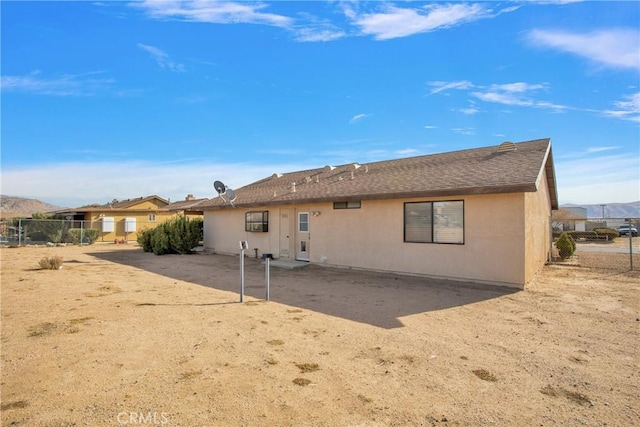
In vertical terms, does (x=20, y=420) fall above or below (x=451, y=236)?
below

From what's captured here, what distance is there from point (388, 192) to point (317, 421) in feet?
27.0

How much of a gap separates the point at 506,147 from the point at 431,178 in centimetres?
326

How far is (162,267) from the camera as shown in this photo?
13484 millimetres

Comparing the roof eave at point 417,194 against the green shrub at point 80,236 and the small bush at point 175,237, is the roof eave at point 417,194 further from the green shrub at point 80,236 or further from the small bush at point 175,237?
the green shrub at point 80,236

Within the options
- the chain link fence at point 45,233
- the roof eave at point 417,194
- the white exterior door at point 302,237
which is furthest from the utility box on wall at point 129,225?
the white exterior door at point 302,237

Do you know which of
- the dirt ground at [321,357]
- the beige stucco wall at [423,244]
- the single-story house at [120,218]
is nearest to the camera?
the dirt ground at [321,357]

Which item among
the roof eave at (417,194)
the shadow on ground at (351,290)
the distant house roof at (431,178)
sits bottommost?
the shadow on ground at (351,290)

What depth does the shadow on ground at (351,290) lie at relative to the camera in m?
6.92

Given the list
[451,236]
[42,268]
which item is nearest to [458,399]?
[451,236]

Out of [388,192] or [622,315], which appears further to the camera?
[388,192]

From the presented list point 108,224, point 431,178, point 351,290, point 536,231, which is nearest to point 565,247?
point 536,231

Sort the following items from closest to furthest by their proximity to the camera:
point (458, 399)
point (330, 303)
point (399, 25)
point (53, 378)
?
point (458, 399)
point (53, 378)
point (330, 303)
point (399, 25)

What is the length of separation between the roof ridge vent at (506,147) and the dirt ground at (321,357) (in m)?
5.11

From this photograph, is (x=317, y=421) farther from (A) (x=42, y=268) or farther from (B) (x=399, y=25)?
(A) (x=42, y=268)
